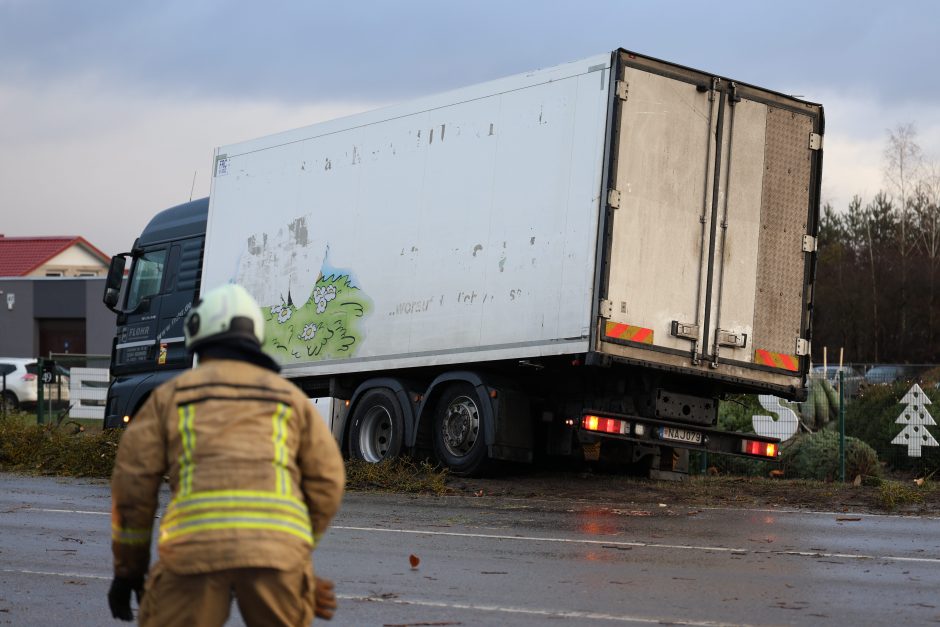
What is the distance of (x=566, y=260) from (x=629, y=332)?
876 mm

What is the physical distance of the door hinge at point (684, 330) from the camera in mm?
13336

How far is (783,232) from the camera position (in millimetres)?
14141

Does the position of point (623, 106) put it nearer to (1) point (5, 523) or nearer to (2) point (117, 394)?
(1) point (5, 523)

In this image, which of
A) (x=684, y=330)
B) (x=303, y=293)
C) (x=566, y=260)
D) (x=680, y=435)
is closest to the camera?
(x=566, y=260)

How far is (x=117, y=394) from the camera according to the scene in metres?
18.2

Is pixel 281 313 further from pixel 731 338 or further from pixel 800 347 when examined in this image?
pixel 800 347

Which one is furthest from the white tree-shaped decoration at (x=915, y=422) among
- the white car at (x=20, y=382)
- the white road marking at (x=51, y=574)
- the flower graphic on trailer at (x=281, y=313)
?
the white car at (x=20, y=382)

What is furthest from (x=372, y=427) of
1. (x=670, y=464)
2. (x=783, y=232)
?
(x=783, y=232)

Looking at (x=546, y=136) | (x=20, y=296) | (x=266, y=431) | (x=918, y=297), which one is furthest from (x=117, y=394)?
(x=918, y=297)

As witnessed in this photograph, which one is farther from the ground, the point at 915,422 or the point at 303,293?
the point at 303,293

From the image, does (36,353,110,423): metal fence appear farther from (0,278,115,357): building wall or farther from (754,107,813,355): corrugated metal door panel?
(0,278,115,357): building wall

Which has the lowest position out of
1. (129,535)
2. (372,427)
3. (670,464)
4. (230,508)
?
(129,535)

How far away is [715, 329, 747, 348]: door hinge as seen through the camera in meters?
13.6

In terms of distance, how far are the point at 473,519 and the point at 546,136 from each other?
3885 millimetres
